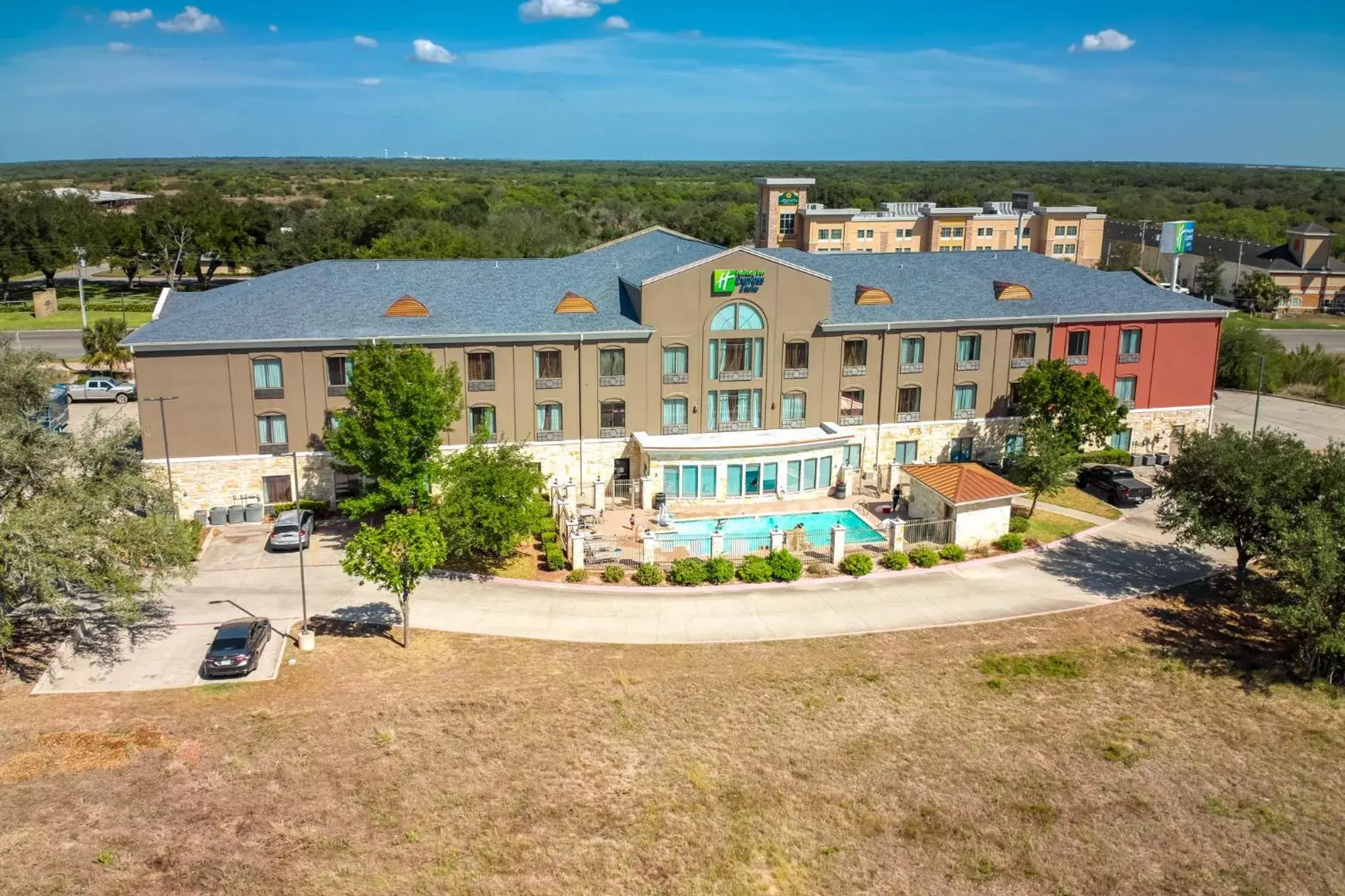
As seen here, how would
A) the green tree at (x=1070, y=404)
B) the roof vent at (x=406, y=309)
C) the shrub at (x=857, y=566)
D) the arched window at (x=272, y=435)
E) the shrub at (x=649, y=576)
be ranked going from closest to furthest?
the shrub at (x=649, y=576) → the shrub at (x=857, y=566) → the arched window at (x=272, y=435) → the roof vent at (x=406, y=309) → the green tree at (x=1070, y=404)

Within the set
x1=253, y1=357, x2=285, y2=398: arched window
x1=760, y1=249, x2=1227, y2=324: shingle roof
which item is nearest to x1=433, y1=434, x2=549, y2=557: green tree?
x1=253, y1=357, x2=285, y2=398: arched window

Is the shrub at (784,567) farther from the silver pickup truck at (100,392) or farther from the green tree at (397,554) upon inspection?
the silver pickup truck at (100,392)

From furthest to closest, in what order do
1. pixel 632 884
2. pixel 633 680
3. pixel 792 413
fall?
1. pixel 792 413
2. pixel 633 680
3. pixel 632 884

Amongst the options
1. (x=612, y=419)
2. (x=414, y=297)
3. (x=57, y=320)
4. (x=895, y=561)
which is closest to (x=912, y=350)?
(x=895, y=561)

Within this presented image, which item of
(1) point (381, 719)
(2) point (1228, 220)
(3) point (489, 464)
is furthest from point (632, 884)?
(2) point (1228, 220)

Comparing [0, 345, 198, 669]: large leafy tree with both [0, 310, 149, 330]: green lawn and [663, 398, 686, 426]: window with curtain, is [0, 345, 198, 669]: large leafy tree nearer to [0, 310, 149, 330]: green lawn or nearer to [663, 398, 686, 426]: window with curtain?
[663, 398, 686, 426]: window with curtain

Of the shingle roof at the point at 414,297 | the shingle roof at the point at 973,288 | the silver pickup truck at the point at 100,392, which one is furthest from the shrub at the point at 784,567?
the silver pickup truck at the point at 100,392

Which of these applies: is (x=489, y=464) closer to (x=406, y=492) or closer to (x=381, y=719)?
(x=406, y=492)
